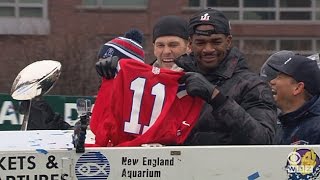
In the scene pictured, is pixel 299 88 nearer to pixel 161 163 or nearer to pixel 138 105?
pixel 138 105

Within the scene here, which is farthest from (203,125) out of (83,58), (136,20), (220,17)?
(136,20)

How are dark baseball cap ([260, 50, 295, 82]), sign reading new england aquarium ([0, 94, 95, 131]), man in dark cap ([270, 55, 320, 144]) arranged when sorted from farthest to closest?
sign reading new england aquarium ([0, 94, 95, 131])
dark baseball cap ([260, 50, 295, 82])
man in dark cap ([270, 55, 320, 144])

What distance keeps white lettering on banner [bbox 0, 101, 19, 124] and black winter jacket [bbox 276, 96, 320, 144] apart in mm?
4865

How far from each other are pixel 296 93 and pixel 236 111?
56 centimetres

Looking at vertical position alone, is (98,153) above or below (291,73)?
below

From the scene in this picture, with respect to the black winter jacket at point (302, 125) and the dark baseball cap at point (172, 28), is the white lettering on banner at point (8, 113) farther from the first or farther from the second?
the black winter jacket at point (302, 125)

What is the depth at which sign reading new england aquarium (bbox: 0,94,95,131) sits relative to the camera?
8.01 m

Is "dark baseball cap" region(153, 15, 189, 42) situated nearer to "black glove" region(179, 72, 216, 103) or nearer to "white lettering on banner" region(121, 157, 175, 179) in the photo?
"black glove" region(179, 72, 216, 103)

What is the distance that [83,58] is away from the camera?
1312 centimetres

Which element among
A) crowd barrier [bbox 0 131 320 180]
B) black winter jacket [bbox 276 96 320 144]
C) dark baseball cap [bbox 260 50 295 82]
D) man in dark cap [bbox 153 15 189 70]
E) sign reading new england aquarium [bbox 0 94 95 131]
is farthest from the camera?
sign reading new england aquarium [bbox 0 94 95 131]

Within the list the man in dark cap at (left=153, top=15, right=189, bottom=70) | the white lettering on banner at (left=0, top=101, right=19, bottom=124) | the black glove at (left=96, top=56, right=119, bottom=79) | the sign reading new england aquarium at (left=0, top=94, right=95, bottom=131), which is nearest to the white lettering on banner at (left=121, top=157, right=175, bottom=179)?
the black glove at (left=96, top=56, right=119, bottom=79)

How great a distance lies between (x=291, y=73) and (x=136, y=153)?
1.07 m

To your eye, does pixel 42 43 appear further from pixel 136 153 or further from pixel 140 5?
pixel 136 153

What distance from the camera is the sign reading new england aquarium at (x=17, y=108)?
8013mm
